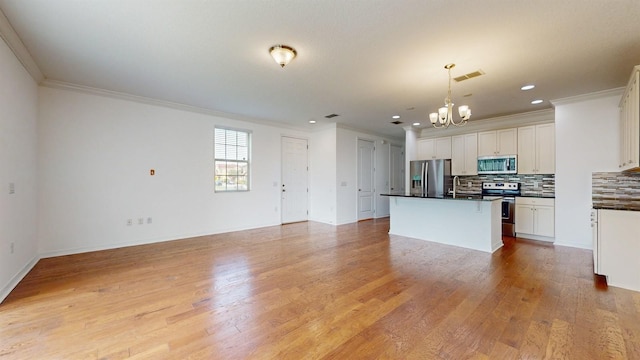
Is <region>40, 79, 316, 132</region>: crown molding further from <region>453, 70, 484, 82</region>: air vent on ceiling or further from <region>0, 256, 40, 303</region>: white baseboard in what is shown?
<region>453, 70, 484, 82</region>: air vent on ceiling

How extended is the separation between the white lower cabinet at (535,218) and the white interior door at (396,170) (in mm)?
3593

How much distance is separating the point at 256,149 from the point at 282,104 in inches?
67.0

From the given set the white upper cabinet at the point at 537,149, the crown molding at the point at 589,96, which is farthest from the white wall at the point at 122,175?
the crown molding at the point at 589,96

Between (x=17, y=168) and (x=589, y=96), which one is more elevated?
(x=589, y=96)

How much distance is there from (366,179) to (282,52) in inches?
206

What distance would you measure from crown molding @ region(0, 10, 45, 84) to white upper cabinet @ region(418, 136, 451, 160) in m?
7.36

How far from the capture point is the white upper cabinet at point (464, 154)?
6.02 m

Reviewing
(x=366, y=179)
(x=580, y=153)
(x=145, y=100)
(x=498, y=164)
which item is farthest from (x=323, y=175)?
(x=580, y=153)

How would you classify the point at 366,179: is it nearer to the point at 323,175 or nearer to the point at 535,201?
the point at 323,175

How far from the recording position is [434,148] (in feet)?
22.1

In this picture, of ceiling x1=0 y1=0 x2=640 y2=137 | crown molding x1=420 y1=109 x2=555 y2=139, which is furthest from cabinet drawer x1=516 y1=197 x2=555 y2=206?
ceiling x1=0 y1=0 x2=640 y2=137

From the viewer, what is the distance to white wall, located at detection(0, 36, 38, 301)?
8.80ft

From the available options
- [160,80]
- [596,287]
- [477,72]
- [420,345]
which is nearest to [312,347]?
[420,345]

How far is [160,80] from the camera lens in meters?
3.81
